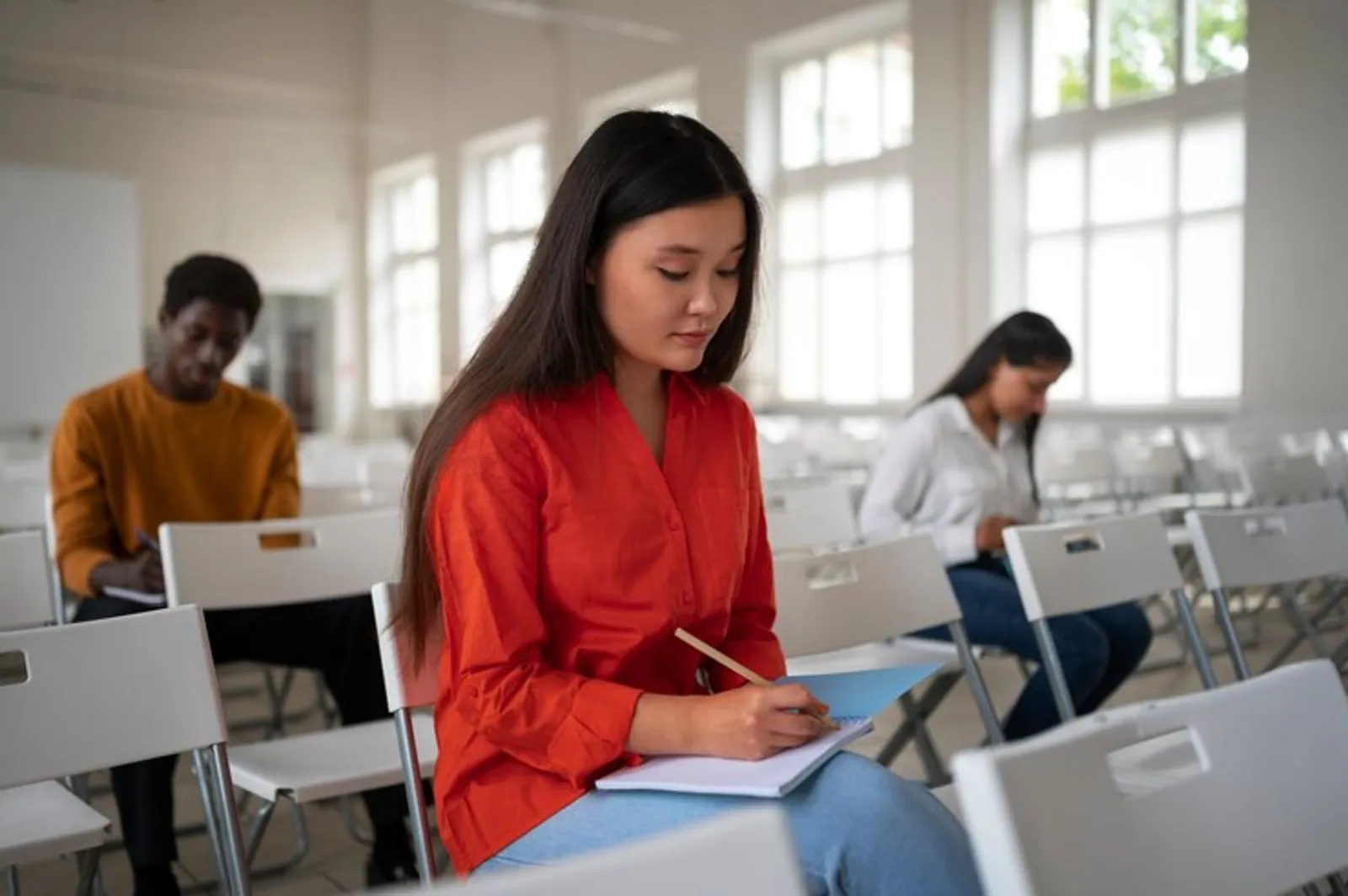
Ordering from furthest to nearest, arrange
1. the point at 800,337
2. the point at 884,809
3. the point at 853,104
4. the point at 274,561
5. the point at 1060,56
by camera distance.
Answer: the point at 800,337
the point at 853,104
the point at 1060,56
the point at 274,561
the point at 884,809

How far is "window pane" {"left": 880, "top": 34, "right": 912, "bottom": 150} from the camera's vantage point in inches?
403

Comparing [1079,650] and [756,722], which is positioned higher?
[756,722]

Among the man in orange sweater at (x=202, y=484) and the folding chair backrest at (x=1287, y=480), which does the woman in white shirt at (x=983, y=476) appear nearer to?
the man in orange sweater at (x=202, y=484)

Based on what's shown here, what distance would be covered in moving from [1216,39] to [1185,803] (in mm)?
8593

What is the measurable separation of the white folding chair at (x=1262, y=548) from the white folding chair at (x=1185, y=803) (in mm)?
1319

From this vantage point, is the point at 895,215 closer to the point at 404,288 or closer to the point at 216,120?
the point at 404,288

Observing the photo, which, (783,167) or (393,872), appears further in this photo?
(783,167)

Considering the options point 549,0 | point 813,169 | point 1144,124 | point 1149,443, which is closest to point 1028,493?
point 1149,443

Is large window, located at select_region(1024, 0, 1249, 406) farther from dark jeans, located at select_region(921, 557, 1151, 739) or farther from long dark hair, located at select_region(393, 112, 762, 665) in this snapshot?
long dark hair, located at select_region(393, 112, 762, 665)

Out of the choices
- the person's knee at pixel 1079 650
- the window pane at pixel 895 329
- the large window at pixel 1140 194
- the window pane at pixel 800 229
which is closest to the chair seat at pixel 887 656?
the person's knee at pixel 1079 650

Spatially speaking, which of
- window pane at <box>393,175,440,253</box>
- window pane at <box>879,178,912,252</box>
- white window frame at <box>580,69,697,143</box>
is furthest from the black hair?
window pane at <box>393,175,440,253</box>

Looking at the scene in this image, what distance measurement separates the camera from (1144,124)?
8.88 m

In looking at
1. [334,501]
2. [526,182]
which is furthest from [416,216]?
[334,501]

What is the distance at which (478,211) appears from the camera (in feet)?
44.5
